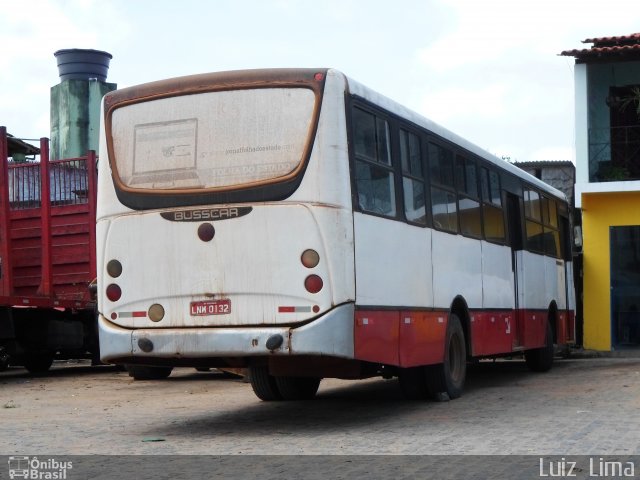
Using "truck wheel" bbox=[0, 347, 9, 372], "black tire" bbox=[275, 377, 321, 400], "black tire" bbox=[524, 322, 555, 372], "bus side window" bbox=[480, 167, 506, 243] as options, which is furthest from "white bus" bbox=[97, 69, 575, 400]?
"truck wheel" bbox=[0, 347, 9, 372]

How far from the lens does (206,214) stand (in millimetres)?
9688

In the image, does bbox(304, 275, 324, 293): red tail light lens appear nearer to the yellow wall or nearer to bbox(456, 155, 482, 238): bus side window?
bbox(456, 155, 482, 238): bus side window

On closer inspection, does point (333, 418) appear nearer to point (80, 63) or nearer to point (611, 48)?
point (611, 48)

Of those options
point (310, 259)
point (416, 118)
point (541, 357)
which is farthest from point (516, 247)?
point (310, 259)

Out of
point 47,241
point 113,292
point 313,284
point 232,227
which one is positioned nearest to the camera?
point 313,284

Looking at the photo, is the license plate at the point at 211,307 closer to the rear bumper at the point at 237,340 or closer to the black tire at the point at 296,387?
the rear bumper at the point at 237,340

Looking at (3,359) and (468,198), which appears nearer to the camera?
(468,198)

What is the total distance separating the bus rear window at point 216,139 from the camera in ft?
31.2

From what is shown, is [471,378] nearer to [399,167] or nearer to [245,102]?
[399,167]

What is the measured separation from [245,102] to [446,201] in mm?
3329

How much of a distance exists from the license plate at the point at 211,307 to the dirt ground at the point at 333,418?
1047 mm

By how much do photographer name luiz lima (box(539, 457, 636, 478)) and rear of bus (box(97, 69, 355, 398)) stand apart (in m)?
2.37

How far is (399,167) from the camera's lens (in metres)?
10.8

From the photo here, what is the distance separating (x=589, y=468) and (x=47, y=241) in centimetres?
1233
